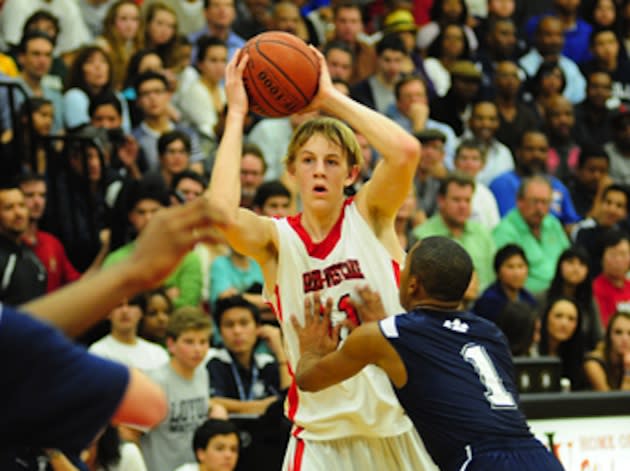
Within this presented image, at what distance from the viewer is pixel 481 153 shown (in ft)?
41.7

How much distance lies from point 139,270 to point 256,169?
787 cm

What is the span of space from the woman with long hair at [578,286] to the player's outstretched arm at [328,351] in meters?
5.83

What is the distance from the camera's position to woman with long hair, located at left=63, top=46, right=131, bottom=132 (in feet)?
36.4

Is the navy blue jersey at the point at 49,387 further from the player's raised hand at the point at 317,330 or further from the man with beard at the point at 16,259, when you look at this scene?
the man with beard at the point at 16,259

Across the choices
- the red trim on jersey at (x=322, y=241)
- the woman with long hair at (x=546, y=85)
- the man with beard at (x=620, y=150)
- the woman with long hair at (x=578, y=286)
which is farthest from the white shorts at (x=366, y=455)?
the woman with long hair at (x=546, y=85)

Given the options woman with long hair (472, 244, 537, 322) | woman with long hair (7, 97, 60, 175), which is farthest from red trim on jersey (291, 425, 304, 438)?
woman with long hair (7, 97, 60, 175)

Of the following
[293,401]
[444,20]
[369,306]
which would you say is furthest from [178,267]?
[444,20]

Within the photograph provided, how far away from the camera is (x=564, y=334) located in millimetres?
10242

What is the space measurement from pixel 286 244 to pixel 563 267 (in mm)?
5764

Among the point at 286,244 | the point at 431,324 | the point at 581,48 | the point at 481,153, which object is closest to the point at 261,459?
the point at 286,244

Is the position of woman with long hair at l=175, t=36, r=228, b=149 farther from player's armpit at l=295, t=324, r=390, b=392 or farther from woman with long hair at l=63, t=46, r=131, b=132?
player's armpit at l=295, t=324, r=390, b=392

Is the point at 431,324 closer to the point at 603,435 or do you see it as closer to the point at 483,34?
the point at 603,435

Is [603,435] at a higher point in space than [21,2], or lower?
lower

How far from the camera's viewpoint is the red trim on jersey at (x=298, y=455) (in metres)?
5.62
